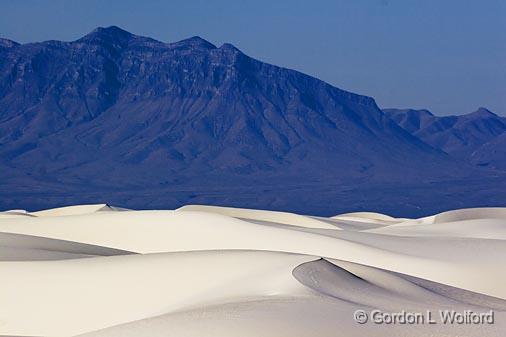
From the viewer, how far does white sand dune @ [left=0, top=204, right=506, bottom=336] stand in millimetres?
12797

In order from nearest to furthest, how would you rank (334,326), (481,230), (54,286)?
(334,326), (54,286), (481,230)

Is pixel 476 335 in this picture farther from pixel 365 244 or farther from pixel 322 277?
pixel 365 244

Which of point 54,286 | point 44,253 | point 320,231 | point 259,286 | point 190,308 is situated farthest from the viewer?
point 320,231

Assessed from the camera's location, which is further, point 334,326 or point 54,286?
point 54,286

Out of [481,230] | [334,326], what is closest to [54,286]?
[334,326]

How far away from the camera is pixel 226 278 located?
1842 centimetres

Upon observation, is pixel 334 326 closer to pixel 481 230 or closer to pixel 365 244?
pixel 365 244

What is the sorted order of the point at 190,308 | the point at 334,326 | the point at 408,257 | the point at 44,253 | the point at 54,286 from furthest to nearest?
the point at 408,257 < the point at 44,253 < the point at 54,286 < the point at 190,308 < the point at 334,326

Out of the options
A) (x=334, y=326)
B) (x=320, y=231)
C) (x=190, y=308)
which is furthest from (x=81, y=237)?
(x=334, y=326)

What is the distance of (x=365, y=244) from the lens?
2816 cm

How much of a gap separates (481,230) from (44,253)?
1590 centimetres

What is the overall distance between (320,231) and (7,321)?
572 inches

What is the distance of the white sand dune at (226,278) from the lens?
1280cm

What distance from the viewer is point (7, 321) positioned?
17.6 m
